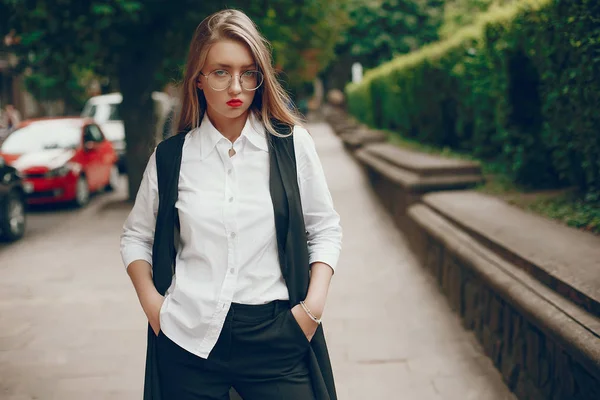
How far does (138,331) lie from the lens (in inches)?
215

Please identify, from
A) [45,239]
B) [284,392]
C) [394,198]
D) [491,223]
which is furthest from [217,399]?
[45,239]

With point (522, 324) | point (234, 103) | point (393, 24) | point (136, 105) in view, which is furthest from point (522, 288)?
point (393, 24)

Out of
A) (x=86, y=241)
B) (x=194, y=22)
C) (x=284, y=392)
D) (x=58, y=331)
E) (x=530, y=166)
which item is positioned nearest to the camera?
(x=284, y=392)

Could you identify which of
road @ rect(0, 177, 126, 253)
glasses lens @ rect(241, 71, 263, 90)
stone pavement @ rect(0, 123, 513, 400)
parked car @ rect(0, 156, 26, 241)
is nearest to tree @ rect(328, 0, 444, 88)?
road @ rect(0, 177, 126, 253)

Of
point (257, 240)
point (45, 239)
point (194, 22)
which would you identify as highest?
point (194, 22)

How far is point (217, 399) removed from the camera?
2117 mm

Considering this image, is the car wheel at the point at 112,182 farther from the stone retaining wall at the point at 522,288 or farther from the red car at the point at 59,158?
the stone retaining wall at the point at 522,288

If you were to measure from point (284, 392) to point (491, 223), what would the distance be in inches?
132

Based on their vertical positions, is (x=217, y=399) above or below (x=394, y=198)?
above

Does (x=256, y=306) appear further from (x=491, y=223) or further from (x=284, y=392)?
(x=491, y=223)

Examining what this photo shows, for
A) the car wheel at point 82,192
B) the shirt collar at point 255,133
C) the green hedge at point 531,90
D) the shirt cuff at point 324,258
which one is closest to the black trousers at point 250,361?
the shirt cuff at point 324,258

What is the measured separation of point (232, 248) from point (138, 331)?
366cm

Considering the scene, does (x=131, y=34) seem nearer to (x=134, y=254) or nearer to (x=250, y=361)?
(x=134, y=254)

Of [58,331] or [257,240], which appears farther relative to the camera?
[58,331]
